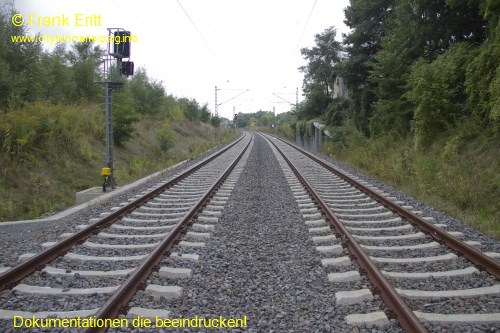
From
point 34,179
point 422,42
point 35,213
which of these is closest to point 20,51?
point 34,179

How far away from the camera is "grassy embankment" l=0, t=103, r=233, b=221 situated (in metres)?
12.1

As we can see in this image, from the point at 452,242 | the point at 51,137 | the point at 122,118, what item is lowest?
the point at 452,242

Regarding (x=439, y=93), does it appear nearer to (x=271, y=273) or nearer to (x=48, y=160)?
(x=271, y=273)

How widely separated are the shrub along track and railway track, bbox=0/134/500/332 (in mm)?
14

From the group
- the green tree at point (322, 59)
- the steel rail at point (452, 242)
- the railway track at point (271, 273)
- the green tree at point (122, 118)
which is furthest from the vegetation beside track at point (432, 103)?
the green tree at point (322, 59)

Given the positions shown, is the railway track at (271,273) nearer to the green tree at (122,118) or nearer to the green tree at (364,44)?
the green tree at (122,118)

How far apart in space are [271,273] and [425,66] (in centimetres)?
1066

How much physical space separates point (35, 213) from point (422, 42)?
1414 cm

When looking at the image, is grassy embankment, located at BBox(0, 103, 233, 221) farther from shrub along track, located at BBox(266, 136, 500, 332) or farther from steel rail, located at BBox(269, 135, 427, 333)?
steel rail, located at BBox(269, 135, 427, 333)

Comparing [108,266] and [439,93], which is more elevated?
[439,93]

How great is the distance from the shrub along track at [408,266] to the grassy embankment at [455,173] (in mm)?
1550

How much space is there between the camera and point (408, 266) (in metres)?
5.09

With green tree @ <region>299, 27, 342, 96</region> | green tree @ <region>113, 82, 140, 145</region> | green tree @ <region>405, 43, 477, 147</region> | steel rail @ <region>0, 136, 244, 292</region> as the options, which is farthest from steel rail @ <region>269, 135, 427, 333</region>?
green tree @ <region>299, 27, 342, 96</region>

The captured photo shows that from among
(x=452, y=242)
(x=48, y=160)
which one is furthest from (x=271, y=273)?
(x=48, y=160)
